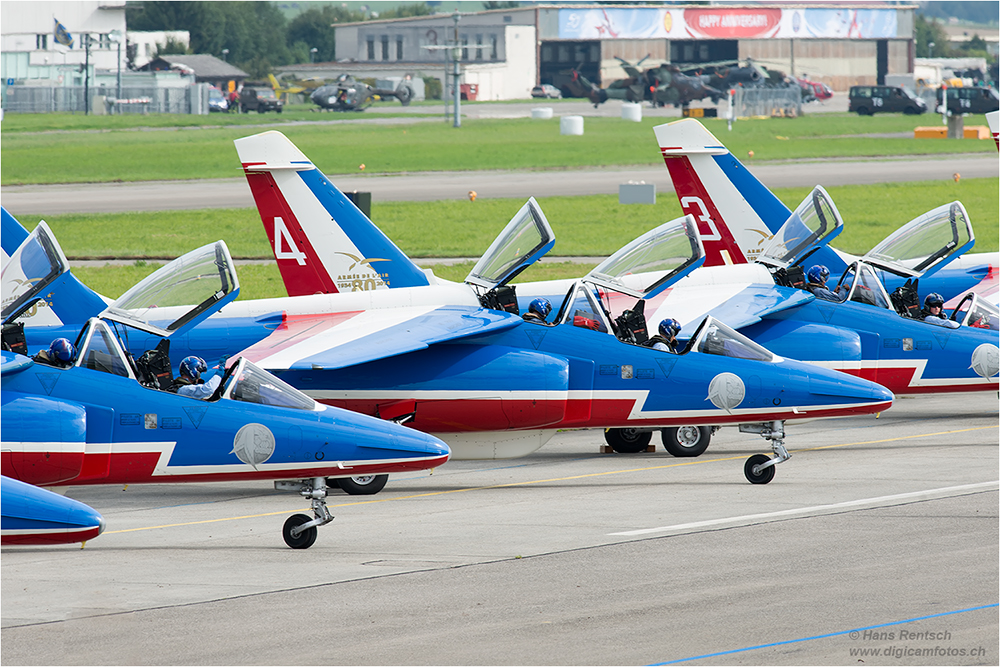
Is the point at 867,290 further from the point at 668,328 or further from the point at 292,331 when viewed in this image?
the point at 292,331

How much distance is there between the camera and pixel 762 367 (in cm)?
1842

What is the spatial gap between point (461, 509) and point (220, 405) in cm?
329

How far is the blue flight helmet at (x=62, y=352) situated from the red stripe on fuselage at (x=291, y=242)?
314 inches

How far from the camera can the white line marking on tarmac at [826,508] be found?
15.0m

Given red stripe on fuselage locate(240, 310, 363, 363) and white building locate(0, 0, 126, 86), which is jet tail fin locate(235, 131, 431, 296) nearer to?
red stripe on fuselage locate(240, 310, 363, 363)

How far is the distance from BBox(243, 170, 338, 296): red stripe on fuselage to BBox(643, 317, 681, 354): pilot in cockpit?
6.11 meters

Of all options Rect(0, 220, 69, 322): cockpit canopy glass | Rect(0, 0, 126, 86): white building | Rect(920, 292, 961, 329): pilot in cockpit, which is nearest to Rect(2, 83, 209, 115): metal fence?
Rect(0, 0, 126, 86): white building

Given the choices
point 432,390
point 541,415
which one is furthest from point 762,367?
point 432,390

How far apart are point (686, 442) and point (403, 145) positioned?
203ft

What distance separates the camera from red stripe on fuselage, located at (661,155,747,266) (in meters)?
26.7

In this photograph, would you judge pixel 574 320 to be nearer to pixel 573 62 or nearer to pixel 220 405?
pixel 220 405

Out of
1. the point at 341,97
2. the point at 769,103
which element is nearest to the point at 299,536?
the point at 769,103

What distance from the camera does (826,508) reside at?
Result: 16.0m

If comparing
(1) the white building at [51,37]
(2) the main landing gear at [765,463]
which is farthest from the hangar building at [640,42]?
(2) the main landing gear at [765,463]
